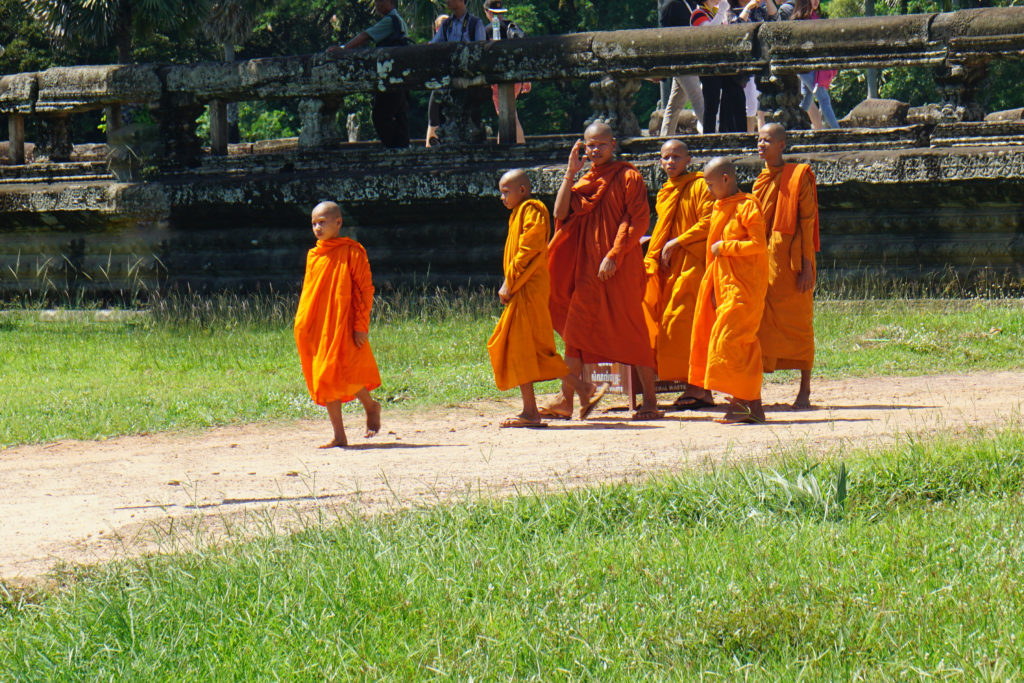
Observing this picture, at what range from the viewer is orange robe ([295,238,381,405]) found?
774cm

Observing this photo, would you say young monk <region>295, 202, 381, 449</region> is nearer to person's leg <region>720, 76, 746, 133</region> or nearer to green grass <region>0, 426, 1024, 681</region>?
green grass <region>0, 426, 1024, 681</region>

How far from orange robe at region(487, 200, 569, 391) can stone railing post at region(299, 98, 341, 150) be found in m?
4.64

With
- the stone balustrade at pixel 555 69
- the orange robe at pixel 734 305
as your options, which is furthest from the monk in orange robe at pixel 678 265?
the stone balustrade at pixel 555 69

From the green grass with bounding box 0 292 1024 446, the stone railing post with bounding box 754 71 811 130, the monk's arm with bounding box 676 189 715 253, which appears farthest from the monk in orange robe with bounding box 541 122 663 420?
the stone railing post with bounding box 754 71 811 130

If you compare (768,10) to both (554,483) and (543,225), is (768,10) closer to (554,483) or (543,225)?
(543,225)

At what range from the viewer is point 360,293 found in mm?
7953

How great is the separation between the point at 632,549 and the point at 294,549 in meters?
1.21

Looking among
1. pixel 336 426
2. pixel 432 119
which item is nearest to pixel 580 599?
pixel 336 426

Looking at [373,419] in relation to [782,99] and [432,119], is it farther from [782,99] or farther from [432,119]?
[432,119]

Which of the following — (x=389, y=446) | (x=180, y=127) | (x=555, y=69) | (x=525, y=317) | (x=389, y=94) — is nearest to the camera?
(x=389, y=446)

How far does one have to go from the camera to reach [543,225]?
8.34 metres

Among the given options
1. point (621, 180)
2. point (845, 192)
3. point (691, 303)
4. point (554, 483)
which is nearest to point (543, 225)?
point (621, 180)

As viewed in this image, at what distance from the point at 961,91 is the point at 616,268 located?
Result: 410 centimetres

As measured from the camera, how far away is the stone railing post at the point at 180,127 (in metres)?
12.8
